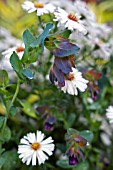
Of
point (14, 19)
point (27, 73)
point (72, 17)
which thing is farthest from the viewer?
point (14, 19)

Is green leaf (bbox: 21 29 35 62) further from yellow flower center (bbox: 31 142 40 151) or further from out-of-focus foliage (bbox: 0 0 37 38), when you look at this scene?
out-of-focus foliage (bbox: 0 0 37 38)

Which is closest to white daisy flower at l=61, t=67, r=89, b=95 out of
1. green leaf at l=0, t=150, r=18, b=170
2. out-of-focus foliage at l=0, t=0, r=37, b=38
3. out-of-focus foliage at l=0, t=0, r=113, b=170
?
out-of-focus foliage at l=0, t=0, r=113, b=170

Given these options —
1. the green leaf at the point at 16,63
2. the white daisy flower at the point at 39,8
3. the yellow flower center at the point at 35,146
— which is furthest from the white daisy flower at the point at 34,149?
the white daisy flower at the point at 39,8

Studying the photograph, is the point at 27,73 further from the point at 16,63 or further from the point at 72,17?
the point at 72,17

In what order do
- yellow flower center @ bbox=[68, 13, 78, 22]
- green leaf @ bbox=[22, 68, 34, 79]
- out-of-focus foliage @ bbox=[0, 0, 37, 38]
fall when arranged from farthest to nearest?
1. out-of-focus foliage @ bbox=[0, 0, 37, 38]
2. yellow flower center @ bbox=[68, 13, 78, 22]
3. green leaf @ bbox=[22, 68, 34, 79]

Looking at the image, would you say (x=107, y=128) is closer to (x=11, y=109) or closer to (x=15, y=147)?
(x=15, y=147)

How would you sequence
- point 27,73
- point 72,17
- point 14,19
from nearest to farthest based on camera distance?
point 27,73
point 72,17
point 14,19

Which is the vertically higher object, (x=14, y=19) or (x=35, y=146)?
(x=14, y=19)

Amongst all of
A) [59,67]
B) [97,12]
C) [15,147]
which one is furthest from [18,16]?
[59,67]

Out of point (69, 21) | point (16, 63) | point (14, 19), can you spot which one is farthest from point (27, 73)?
point (14, 19)

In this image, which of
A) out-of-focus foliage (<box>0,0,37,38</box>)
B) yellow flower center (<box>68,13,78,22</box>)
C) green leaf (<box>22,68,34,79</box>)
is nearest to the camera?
green leaf (<box>22,68,34,79</box>)
